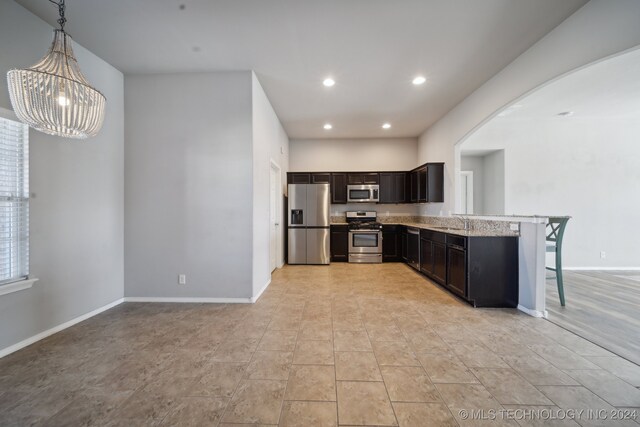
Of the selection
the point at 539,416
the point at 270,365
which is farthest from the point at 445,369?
the point at 270,365

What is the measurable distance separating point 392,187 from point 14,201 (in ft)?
19.5

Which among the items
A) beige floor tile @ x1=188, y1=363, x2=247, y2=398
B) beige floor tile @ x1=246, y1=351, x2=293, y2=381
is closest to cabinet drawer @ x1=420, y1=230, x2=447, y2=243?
beige floor tile @ x1=246, y1=351, x2=293, y2=381

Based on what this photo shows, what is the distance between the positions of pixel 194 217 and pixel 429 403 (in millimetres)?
3097

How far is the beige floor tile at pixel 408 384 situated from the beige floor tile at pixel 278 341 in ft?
2.69

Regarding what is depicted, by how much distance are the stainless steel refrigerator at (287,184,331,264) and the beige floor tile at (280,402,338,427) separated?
3.97m

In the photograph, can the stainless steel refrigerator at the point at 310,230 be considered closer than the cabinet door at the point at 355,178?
Yes

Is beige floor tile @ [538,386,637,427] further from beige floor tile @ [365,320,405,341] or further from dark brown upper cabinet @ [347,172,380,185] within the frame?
dark brown upper cabinet @ [347,172,380,185]

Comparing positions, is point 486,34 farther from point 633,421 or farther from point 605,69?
point 633,421

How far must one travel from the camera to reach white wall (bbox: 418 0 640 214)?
195 centimetres

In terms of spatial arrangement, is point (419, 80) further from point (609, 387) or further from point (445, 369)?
point (609, 387)

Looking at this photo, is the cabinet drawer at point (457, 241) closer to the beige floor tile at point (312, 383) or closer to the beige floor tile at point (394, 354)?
the beige floor tile at point (394, 354)

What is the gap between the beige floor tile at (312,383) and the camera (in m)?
1.60

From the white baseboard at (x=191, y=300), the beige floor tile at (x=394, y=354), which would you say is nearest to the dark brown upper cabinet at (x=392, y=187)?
the white baseboard at (x=191, y=300)

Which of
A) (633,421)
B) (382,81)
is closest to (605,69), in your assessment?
(382,81)
